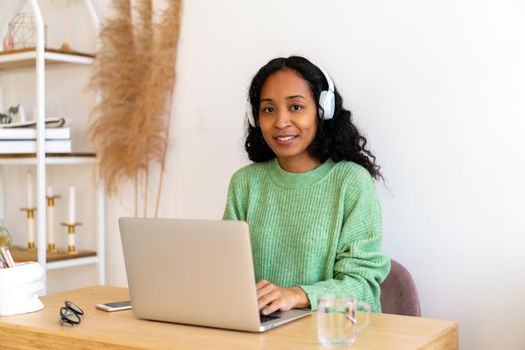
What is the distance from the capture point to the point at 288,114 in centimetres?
218

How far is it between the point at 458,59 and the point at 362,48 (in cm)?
30

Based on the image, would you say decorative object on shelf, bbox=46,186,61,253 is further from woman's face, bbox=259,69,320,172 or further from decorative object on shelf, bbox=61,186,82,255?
woman's face, bbox=259,69,320,172

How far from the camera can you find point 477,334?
2.21 meters

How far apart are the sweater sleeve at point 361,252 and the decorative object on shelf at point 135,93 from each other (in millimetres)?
986

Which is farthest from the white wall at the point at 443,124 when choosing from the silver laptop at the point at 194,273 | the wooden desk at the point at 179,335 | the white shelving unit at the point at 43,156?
the white shelving unit at the point at 43,156

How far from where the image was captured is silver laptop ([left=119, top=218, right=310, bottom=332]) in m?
1.59

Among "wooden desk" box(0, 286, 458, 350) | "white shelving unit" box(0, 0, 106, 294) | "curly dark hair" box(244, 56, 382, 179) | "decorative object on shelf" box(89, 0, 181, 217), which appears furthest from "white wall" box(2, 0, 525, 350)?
"white shelving unit" box(0, 0, 106, 294)

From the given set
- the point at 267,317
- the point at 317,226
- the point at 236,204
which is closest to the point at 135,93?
the point at 236,204

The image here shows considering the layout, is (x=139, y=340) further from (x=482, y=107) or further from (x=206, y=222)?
(x=482, y=107)

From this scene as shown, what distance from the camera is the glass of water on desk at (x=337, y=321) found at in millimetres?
1493

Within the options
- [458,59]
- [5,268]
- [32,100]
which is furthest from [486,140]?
[32,100]

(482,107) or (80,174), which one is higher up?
(482,107)

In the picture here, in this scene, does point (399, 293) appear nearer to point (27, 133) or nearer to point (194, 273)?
point (194, 273)

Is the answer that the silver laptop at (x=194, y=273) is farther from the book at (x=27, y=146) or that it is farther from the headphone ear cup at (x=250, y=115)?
the book at (x=27, y=146)
